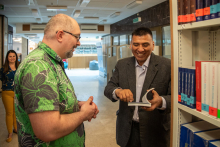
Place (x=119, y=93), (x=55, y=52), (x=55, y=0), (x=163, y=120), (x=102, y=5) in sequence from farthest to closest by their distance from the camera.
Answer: (x=102, y=5), (x=55, y=0), (x=163, y=120), (x=119, y=93), (x=55, y=52)

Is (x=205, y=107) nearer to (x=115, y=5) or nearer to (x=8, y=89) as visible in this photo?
(x=8, y=89)

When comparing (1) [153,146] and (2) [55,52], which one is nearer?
(2) [55,52]

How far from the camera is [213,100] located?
37.9 inches

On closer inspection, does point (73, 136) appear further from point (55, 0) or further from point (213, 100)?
point (55, 0)

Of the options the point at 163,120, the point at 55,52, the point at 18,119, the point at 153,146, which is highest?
the point at 55,52

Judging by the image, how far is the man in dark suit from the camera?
162cm

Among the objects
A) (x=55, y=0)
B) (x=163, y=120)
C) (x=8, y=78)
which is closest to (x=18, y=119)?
(x=163, y=120)

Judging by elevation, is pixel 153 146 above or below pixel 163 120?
below

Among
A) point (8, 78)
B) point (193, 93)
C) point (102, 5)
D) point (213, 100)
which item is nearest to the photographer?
point (213, 100)

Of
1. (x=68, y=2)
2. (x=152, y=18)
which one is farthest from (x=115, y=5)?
(x=68, y=2)

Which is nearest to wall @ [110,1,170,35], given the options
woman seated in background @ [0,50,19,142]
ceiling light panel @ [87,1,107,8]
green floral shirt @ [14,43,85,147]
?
ceiling light panel @ [87,1,107,8]

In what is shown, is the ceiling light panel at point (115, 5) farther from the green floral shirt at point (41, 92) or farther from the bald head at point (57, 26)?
the green floral shirt at point (41, 92)

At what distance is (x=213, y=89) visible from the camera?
3.14ft

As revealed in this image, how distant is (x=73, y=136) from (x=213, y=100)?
87 cm
